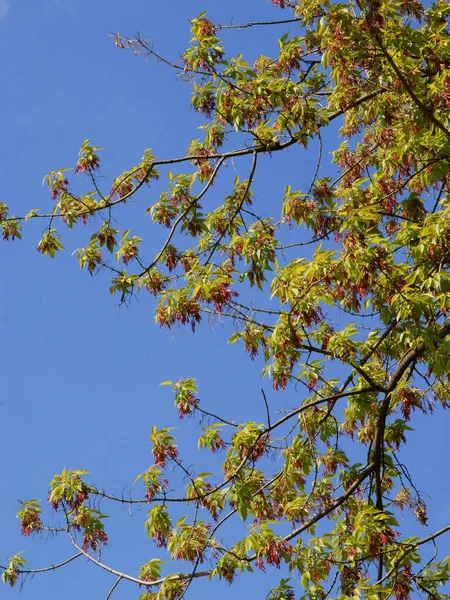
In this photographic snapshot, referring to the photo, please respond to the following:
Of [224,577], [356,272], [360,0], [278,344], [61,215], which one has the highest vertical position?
[61,215]

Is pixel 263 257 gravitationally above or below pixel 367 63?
below

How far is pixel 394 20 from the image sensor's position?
6.90 meters

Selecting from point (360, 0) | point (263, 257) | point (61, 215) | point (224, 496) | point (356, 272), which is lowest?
point (224, 496)

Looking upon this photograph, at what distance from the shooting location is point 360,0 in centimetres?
647

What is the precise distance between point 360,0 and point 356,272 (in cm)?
240

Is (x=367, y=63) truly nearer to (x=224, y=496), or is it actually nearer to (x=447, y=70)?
(x=447, y=70)

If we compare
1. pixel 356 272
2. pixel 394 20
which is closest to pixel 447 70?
pixel 394 20

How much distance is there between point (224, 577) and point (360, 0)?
16.0 feet

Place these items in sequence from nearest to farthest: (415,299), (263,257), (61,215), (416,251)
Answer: (415,299)
(416,251)
(263,257)
(61,215)

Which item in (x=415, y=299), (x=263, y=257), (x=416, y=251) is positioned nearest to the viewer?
(x=415, y=299)

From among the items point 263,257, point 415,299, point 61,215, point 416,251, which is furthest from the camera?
point 61,215

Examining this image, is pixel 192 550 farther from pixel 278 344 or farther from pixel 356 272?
pixel 356 272

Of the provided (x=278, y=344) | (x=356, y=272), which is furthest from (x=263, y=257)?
(x=356, y=272)

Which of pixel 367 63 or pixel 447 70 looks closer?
pixel 447 70
